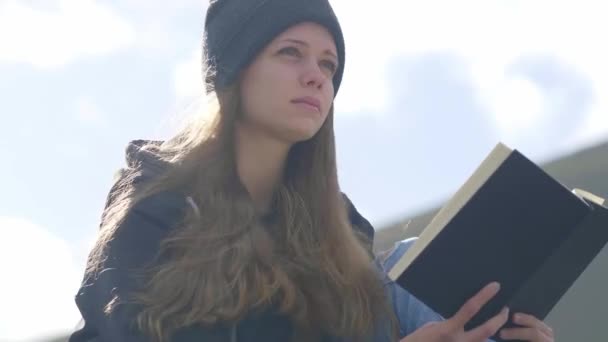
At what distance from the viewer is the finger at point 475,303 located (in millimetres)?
1742

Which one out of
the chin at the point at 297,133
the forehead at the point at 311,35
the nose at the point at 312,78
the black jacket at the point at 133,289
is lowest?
the black jacket at the point at 133,289

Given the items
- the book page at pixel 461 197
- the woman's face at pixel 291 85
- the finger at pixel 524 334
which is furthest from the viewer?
the woman's face at pixel 291 85

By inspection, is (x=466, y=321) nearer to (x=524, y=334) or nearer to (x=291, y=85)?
(x=524, y=334)

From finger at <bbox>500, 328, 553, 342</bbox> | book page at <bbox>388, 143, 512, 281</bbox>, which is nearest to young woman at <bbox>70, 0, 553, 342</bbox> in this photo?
finger at <bbox>500, 328, 553, 342</bbox>

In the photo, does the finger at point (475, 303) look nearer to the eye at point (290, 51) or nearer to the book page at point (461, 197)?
the book page at point (461, 197)

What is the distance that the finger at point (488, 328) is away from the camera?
Result: 5.72 feet

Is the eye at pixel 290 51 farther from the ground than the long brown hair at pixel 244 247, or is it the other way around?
the eye at pixel 290 51

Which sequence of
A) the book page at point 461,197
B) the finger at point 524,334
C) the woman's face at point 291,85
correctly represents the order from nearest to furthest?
the book page at point 461,197 → the finger at point 524,334 → the woman's face at point 291,85

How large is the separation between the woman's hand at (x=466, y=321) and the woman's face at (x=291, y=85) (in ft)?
1.53

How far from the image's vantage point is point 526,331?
1786mm

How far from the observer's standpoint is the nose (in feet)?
6.67

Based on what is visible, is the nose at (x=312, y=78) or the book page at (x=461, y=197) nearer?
the book page at (x=461, y=197)

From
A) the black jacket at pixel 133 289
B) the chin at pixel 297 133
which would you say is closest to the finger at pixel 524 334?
the black jacket at pixel 133 289

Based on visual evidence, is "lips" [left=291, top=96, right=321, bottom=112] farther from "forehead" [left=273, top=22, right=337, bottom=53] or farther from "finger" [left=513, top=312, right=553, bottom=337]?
"finger" [left=513, top=312, right=553, bottom=337]
